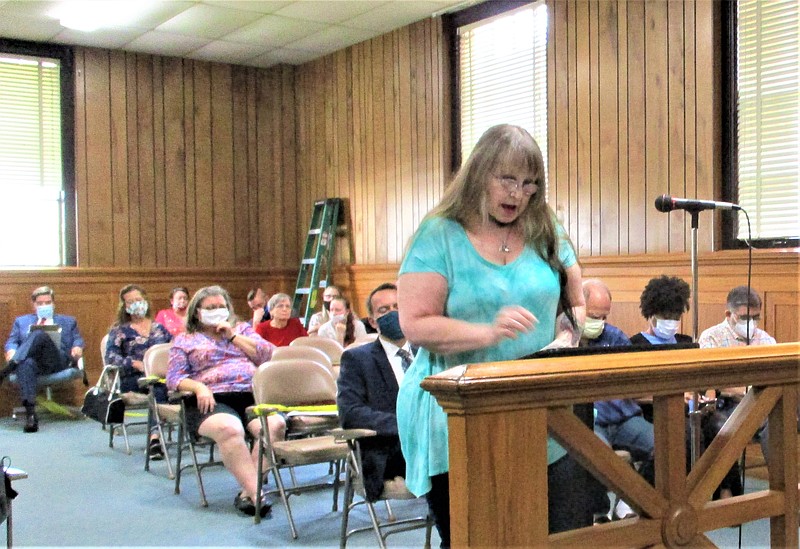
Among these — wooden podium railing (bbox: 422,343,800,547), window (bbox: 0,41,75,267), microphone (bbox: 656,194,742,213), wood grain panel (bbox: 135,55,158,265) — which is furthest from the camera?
wood grain panel (bbox: 135,55,158,265)

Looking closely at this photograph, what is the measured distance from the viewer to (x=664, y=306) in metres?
4.25

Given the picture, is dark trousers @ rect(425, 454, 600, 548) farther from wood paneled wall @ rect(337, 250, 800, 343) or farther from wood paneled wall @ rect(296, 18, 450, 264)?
wood paneled wall @ rect(296, 18, 450, 264)

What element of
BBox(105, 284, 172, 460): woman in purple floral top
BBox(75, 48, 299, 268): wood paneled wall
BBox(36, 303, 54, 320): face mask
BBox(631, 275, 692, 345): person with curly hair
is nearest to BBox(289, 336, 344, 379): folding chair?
BBox(105, 284, 172, 460): woman in purple floral top

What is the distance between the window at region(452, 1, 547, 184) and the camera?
22.7 ft

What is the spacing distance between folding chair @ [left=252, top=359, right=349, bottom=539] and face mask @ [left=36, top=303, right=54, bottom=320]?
415cm

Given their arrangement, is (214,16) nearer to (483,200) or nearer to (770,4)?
(770,4)

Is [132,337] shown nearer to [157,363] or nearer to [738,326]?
[157,363]

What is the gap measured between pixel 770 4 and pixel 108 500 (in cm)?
496

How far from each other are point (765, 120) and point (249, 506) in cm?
389

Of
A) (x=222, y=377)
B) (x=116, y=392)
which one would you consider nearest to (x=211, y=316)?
(x=222, y=377)

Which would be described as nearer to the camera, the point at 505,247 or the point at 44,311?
the point at 505,247

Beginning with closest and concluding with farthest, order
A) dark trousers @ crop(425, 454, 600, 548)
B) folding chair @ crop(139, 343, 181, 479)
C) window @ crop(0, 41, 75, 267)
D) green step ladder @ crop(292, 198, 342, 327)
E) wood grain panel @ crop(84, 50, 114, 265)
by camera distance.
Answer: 1. dark trousers @ crop(425, 454, 600, 548)
2. folding chair @ crop(139, 343, 181, 479)
3. window @ crop(0, 41, 75, 267)
4. wood grain panel @ crop(84, 50, 114, 265)
5. green step ladder @ crop(292, 198, 342, 327)

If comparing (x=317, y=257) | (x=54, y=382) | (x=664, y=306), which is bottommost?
(x=54, y=382)

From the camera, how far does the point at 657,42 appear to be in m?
5.95
